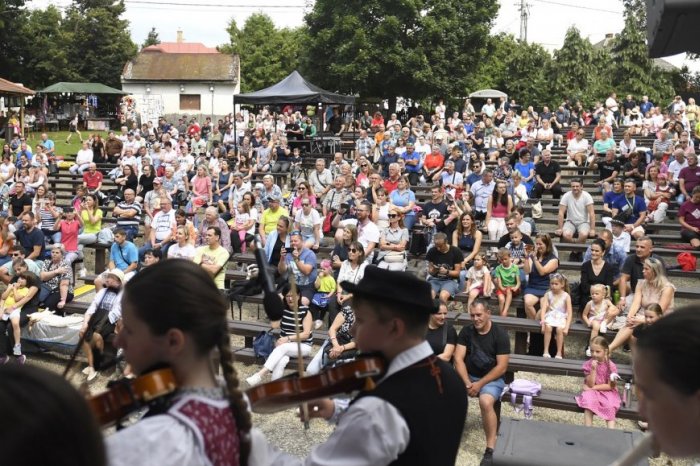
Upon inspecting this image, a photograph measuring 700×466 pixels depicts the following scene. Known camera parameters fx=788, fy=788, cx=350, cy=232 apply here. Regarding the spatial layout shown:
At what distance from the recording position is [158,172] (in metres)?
17.2

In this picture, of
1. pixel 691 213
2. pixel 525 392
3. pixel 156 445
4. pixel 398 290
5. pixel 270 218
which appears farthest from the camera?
pixel 270 218

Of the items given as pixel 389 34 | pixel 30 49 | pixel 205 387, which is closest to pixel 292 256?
pixel 205 387

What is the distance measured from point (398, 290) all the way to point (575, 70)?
42.0 metres

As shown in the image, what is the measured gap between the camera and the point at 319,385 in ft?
7.39

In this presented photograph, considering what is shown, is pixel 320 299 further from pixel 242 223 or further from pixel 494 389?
Result: pixel 242 223

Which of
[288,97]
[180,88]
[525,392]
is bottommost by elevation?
[525,392]

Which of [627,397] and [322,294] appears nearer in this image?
[627,397]

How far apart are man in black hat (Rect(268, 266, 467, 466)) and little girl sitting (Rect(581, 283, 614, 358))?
642cm

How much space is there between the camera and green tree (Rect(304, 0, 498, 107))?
3550cm

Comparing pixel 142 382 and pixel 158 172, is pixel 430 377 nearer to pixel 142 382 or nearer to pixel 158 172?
pixel 142 382

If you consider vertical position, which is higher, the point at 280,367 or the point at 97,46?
the point at 97,46

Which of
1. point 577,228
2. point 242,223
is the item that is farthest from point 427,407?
point 242,223

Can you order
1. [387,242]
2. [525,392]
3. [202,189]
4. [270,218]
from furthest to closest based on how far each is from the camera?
[202,189]
[270,218]
[387,242]
[525,392]

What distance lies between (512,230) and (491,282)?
4.21 ft
